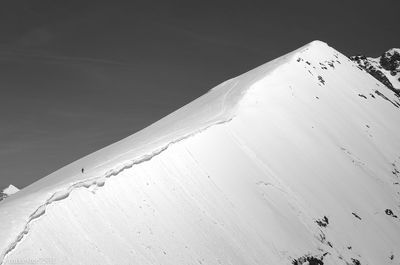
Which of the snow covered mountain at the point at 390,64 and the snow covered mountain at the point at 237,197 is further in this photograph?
the snow covered mountain at the point at 390,64

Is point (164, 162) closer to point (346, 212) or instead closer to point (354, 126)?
point (346, 212)

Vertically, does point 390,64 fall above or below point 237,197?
above

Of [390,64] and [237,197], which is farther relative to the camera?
[390,64]

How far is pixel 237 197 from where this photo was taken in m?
15.9

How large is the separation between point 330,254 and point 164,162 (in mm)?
7976

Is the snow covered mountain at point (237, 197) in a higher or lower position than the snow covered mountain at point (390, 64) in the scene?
lower

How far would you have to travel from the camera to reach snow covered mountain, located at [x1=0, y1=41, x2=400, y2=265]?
35.2 ft

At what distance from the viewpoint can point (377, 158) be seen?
27.3 m

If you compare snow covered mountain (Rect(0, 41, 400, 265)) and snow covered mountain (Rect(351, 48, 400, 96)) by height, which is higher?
snow covered mountain (Rect(351, 48, 400, 96))

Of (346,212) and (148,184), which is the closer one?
(148,184)

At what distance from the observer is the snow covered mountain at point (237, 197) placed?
1073cm

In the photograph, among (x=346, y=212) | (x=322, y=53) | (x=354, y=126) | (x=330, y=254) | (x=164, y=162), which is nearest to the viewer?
(x=164, y=162)

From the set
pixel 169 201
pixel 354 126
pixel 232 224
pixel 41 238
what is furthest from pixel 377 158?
pixel 41 238

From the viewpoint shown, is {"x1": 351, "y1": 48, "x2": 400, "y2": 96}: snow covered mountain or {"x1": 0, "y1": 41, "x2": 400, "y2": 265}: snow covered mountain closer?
{"x1": 0, "y1": 41, "x2": 400, "y2": 265}: snow covered mountain
